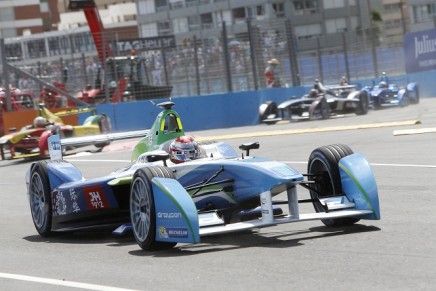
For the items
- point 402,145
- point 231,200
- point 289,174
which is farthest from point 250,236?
point 402,145

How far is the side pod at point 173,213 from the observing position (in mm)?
9250

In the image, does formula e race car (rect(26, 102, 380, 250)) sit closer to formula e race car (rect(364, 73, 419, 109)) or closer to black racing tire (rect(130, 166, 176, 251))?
black racing tire (rect(130, 166, 176, 251))

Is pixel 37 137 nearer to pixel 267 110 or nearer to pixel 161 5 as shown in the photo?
pixel 267 110

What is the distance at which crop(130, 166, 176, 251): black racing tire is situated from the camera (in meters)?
9.59

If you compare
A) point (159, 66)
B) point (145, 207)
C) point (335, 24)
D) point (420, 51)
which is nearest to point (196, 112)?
point (159, 66)

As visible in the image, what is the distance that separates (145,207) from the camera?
9.89 metres

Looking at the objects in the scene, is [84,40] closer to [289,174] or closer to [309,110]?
[309,110]

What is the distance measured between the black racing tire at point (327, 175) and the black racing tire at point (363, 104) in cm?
2228

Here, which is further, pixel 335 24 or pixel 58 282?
pixel 335 24

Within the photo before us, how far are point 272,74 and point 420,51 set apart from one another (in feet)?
29.1

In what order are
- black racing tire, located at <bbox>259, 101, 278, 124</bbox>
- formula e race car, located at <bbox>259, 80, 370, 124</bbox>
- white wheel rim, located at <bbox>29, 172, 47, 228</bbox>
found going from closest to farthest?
white wheel rim, located at <bbox>29, 172, 47, 228</bbox> → formula e race car, located at <bbox>259, 80, 370, 124</bbox> → black racing tire, located at <bbox>259, 101, 278, 124</bbox>

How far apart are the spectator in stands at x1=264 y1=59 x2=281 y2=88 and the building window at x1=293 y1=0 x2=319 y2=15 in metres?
38.4

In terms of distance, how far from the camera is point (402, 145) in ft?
62.2

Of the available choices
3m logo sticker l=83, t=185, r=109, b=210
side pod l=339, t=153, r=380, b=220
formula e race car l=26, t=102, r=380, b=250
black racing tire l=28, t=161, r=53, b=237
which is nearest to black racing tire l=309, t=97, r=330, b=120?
formula e race car l=26, t=102, r=380, b=250
